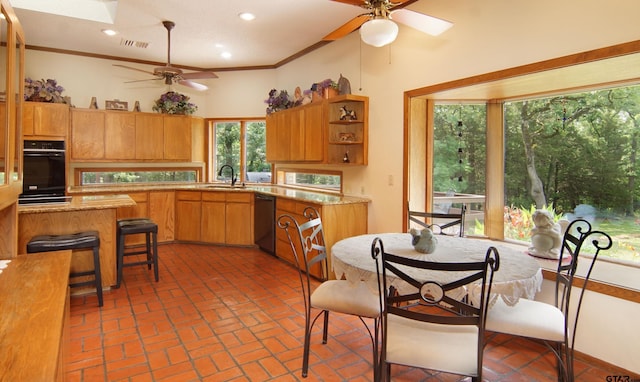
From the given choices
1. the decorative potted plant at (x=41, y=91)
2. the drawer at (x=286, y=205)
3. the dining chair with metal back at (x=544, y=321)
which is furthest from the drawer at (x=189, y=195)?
the dining chair with metal back at (x=544, y=321)

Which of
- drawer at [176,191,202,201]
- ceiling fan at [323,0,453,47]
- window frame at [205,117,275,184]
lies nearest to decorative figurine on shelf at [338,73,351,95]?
ceiling fan at [323,0,453,47]

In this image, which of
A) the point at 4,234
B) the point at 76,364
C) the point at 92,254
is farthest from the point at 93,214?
the point at 76,364

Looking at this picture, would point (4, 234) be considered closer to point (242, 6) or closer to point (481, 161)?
point (242, 6)

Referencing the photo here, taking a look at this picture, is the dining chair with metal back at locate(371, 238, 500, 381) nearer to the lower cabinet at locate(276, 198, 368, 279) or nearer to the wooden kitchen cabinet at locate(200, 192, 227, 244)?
the lower cabinet at locate(276, 198, 368, 279)

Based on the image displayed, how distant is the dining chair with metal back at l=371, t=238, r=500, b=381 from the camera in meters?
1.54

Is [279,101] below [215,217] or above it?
above

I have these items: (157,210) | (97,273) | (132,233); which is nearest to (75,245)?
(97,273)

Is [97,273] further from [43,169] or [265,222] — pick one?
[43,169]

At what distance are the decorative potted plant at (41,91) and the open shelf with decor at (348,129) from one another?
3.77 meters

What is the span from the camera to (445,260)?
2.07m

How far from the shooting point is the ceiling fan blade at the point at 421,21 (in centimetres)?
257

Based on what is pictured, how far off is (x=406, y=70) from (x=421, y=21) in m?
1.05

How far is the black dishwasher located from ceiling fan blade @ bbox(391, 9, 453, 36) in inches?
111

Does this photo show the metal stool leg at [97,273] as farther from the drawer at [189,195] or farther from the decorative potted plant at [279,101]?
the decorative potted plant at [279,101]
